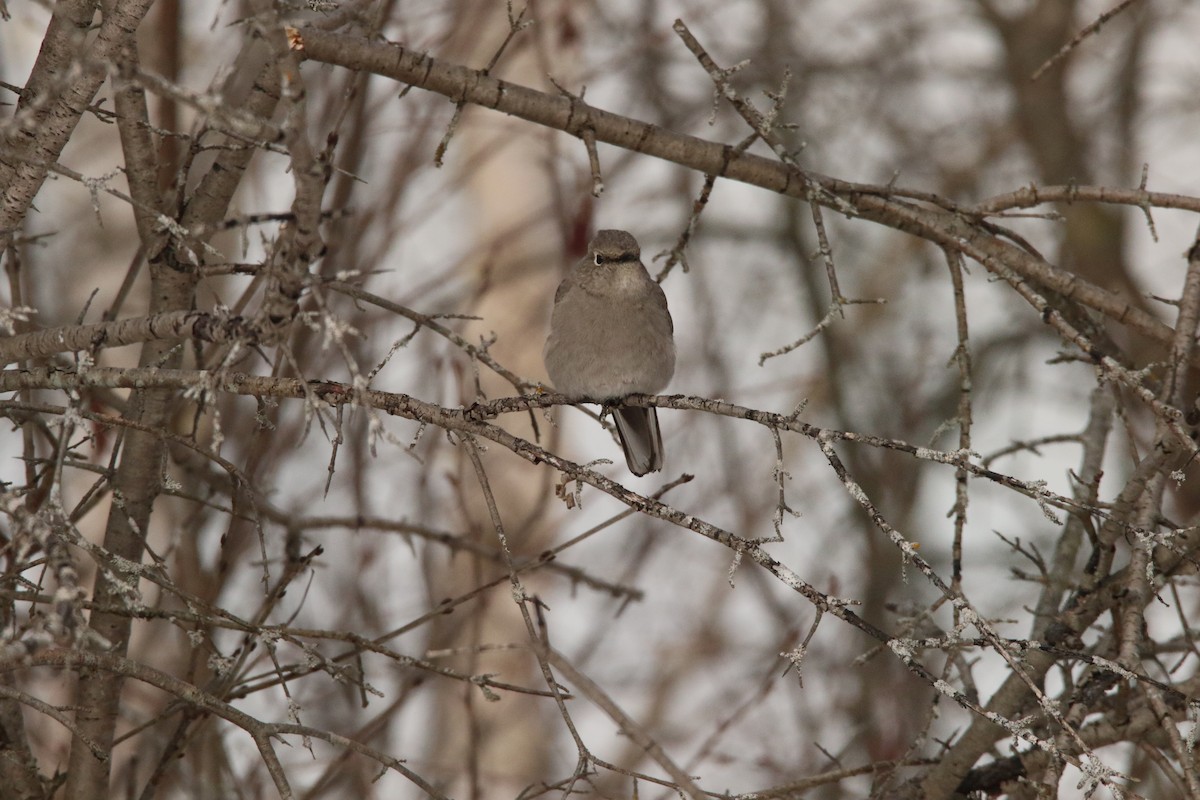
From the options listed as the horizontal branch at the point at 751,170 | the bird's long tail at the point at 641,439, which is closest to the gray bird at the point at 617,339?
the bird's long tail at the point at 641,439

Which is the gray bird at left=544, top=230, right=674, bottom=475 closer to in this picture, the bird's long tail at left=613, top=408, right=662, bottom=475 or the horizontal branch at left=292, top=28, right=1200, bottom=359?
the bird's long tail at left=613, top=408, right=662, bottom=475

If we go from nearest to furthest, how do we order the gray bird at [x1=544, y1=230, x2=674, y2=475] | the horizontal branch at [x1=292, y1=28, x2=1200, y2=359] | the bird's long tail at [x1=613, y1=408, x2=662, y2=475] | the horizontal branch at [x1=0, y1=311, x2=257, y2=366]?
1. the horizontal branch at [x1=0, y1=311, x2=257, y2=366]
2. the horizontal branch at [x1=292, y1=28, x2=1200, y2=359]
3. the gray bird at [x1=544, y1=230, x2=674, y2=475]
4. the bird's long tail at [x1=613, y1=408, x2=662, y2=475]

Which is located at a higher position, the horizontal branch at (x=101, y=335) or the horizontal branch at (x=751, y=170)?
the horizontal branch at (x=751, y=170)

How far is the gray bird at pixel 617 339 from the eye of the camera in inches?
164

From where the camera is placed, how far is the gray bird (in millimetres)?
4172

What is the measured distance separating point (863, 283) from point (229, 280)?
182 inches

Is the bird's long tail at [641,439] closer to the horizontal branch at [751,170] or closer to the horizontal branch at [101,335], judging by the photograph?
the horizontal branch at [751,170]

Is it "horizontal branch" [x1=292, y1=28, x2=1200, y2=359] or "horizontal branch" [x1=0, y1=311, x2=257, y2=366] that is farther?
"horizontal branch" [x1=292, y1=28, x2=1200, y2=359]

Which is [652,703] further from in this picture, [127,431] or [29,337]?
[29,337]

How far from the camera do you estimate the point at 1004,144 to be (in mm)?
8484

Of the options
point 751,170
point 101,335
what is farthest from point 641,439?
point 101,335

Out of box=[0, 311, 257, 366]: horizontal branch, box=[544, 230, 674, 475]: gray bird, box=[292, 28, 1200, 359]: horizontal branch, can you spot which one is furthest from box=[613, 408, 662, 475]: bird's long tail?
box=[0, 311, 257, 366]: horizontal branch

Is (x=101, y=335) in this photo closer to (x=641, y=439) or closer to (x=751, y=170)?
(x=751, y=170)

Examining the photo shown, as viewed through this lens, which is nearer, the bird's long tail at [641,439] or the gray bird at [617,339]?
the gray bird at [617,339]
